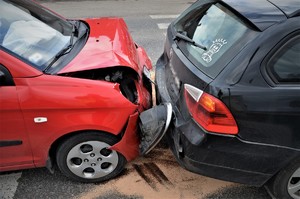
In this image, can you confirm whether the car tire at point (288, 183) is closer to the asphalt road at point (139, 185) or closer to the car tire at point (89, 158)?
the asphalt road at point (139, 185)

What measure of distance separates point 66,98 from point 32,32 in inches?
34.5

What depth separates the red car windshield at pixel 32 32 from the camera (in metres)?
2.67

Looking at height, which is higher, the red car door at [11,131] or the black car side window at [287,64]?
the black car side window at [287,64]

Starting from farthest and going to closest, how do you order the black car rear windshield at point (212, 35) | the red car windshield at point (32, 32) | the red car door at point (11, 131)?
the red car windshield at point (32, 32) → the red car door at point (11, 131) → the black car rear windshield at point (212, 35)

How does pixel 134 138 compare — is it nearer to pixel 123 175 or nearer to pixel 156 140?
pixel 156 140

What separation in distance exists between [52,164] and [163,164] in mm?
1067

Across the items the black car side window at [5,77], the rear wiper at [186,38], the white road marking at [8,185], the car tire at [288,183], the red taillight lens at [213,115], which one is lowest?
the white road marking at [8,185]

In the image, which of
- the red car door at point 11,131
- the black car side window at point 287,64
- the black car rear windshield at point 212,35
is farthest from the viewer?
the red car door at point 11,131

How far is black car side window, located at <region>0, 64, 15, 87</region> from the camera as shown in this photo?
2471mm

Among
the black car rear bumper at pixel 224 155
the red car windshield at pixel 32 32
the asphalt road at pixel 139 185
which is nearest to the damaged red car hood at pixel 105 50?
the red car windshield at pixel 32 32

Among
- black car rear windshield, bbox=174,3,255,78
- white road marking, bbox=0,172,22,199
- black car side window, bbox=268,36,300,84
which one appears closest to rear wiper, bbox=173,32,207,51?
black car rear windshield, bbox=174,3,255,78

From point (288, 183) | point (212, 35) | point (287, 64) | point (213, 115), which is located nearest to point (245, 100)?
point (213, 115)

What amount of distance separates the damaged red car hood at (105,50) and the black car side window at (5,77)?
0.39m

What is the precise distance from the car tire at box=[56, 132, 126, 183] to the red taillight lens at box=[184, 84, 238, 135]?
84 centimetres
